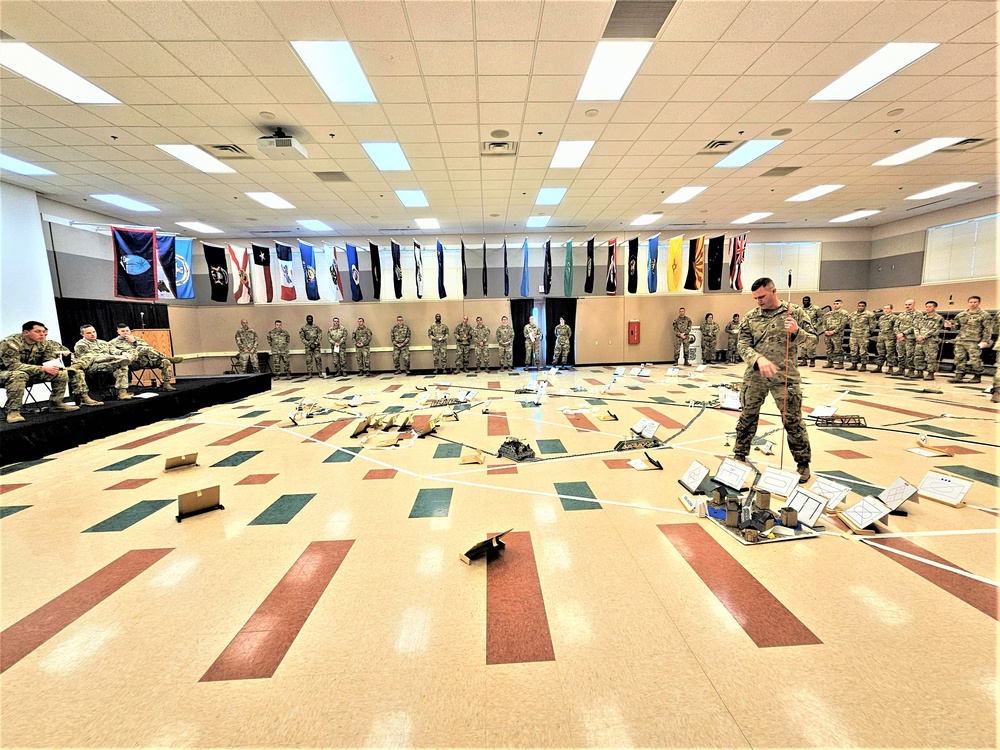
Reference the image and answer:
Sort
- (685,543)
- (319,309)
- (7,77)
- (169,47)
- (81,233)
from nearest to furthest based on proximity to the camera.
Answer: (685,543) → (169,47) → (7,77) → (81,233) → (319,309)

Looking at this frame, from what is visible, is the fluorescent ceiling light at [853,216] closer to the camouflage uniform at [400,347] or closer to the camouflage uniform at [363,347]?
the camouflage uniform at [400,347]

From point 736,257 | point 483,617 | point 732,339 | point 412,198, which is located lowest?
point 483,617

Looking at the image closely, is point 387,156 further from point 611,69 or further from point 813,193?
point 813,193

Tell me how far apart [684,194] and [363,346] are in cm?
1007

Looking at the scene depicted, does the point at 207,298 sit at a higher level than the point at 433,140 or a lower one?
lower

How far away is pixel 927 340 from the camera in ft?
27.7

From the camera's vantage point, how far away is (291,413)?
6.55m

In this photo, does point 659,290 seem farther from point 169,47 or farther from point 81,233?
point 81,233

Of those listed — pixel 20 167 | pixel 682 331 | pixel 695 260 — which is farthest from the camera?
pixel 682 331

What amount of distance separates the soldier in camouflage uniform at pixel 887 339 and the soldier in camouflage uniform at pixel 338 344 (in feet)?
49.0

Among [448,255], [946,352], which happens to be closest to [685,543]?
[448,255]

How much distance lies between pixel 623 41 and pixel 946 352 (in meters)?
13.1

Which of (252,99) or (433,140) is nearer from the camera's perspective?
(252,99)

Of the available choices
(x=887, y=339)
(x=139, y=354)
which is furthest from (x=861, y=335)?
(x=139, y=354)
